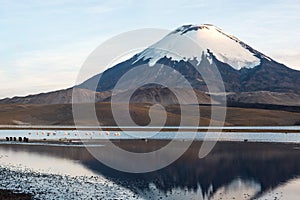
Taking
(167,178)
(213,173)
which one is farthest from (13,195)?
(213,173)

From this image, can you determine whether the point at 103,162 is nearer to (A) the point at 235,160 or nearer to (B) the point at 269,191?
(A) the point at 235,160

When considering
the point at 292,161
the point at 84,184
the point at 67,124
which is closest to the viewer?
the point at 84,184

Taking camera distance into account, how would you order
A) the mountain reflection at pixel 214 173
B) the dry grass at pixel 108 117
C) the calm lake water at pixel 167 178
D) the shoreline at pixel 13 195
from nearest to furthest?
the shoreline at pixel 13 195 → the calm lake water at pixel 167 178 → the mountain reflection at pixel 214 173 → the dry grass at pixel 108 117

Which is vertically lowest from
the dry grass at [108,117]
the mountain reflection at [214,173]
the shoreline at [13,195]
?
the mountain reflection at [214,173]

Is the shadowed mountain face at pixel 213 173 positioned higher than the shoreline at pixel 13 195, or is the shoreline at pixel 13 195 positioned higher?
the shoreline at pixel 13 195

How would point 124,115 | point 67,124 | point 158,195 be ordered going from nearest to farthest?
point 158,195 → point 67,124 → point 124,115

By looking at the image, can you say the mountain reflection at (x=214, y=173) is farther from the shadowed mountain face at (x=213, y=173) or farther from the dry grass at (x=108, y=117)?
the dry grass at (x=108, y=117)

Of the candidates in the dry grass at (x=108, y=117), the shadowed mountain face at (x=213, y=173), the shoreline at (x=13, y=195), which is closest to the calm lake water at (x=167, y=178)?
the shadowed mountain face at (x=213, y=173)

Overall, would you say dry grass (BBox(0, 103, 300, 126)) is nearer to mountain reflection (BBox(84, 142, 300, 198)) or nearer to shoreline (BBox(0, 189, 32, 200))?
mountain reflection (BBox(84, 142, 300, 198))

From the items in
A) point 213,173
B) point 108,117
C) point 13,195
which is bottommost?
point 213,173

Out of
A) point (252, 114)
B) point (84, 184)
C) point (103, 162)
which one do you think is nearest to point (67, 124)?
point (252, 114)

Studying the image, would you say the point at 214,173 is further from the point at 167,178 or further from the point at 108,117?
the point at 108,117

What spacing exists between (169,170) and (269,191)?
12304 millimetres

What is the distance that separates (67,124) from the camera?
161m
